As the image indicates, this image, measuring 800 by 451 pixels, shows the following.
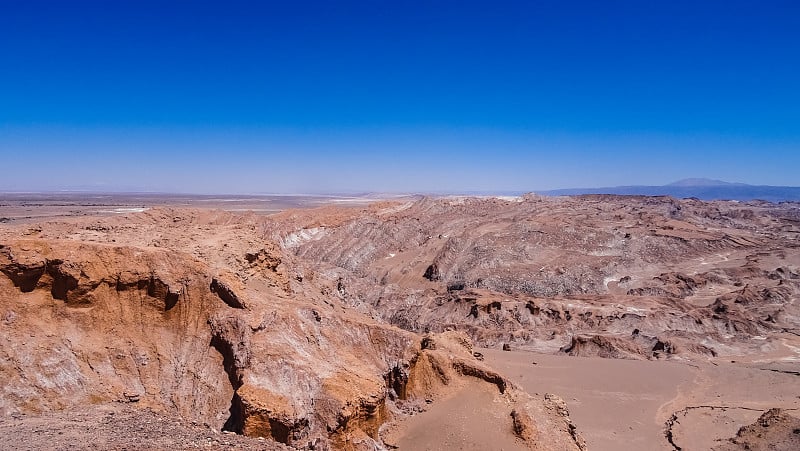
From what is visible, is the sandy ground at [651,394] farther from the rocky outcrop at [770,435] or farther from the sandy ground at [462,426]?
the sandy ground at [462,426]

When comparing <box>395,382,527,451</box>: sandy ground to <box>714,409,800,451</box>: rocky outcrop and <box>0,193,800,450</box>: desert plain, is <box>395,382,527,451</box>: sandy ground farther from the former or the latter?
<box>714,409,800,451</box>: rocky outcrop

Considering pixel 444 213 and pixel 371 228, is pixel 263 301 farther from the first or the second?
pixel 444 213

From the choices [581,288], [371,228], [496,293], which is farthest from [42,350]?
[371,228]

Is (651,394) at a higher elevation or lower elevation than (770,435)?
lower

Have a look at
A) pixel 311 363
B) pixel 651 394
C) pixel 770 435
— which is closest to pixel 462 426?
pixel 311 363

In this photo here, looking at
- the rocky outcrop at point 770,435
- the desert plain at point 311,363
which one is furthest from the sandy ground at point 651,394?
the rocky outcrop at point 770,435

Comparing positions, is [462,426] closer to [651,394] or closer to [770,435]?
[770,435]

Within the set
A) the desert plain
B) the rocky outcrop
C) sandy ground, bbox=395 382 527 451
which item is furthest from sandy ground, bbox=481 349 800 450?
sandy ground, bbox=395 382 527 451

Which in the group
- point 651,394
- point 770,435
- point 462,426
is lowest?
point 651,394

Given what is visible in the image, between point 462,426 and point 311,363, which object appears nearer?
point 311,363
